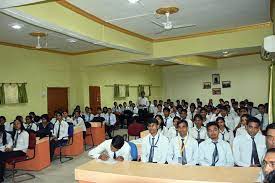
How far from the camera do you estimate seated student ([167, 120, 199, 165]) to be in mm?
4180

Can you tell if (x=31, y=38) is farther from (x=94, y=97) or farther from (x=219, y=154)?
(x=219, y=154)

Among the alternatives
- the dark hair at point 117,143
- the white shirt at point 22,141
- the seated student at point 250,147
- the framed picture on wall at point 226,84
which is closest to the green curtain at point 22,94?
the white shirt at point 22,141

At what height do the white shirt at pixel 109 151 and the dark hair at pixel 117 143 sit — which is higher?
the dark hair at pixel 117 143

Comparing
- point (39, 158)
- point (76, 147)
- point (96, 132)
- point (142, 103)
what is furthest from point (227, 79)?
point (39, 158)

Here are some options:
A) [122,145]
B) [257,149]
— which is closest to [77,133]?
[122,145]

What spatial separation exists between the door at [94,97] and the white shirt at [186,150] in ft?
29.5

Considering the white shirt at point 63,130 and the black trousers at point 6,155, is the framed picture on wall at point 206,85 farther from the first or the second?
the black trousers at point 6,155

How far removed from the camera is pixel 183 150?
4.23 meters

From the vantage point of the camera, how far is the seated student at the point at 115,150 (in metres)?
3.54

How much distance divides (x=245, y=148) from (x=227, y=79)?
41.5 feet

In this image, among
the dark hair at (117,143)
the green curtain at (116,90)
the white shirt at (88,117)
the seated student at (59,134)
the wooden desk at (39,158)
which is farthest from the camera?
the green curtain at (116,90)

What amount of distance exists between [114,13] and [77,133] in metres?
3.97

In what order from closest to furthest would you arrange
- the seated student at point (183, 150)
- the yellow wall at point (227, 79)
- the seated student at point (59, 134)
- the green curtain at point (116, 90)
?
the seated student at point (183, 150), the seated student at point (59, 134), the green curtain at point (116, 90), the yellow wall at point (227, 79)

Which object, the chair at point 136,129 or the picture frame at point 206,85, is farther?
the picture frame at point 206,85
